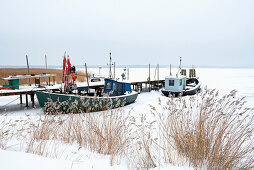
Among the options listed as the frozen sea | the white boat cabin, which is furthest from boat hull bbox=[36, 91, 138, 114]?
the frozen sea

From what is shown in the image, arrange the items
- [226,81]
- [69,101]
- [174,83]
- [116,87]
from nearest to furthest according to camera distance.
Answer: [69,101]
[116,87]
[174,83]
[226,81]


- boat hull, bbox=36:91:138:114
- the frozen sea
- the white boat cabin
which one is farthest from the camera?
the frozen sea

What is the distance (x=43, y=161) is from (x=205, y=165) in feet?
8.95

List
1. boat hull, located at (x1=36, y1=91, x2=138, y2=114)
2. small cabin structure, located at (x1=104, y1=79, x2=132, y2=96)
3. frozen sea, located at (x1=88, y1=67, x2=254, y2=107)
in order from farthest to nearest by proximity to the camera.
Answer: frozen sea, located at (x1=88, y1=67, x2=254, y2=107), small cabin structure, located at (x1=104, y1=79, x2=132, y2=96), boat hull, located at (x1=36, y1=91, x2=138, y2=114)

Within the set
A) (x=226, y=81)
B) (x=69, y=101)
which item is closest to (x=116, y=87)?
(x=69, y=101)

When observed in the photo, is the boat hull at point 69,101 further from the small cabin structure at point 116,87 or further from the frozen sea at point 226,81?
the frozen sea at point 226,81

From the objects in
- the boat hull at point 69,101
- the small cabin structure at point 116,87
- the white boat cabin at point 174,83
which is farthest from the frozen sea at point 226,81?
the boat hull at point 69,101

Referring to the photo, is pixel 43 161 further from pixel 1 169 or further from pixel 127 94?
pixel 127 94

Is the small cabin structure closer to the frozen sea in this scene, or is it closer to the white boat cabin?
the white boat cabin

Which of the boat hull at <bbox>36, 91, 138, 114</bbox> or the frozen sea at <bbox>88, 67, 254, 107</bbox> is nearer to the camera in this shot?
the boat hull at <bbox>36, 91, 138, 114</bbox>

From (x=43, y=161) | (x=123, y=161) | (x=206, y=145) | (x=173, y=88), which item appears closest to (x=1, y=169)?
(x=43, y=161)

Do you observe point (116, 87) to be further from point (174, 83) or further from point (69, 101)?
point (174, 83)

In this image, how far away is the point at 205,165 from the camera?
329 centimetres

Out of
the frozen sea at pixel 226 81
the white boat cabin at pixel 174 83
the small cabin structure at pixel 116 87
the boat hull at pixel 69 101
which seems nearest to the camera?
the boat hull at pixel 69 101
